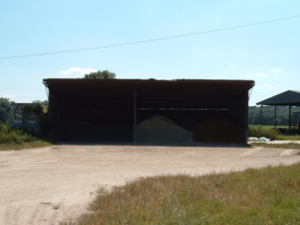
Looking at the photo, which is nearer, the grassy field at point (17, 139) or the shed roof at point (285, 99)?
the grassy field at point (17, 139)

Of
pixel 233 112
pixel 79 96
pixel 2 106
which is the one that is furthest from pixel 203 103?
pixel 2 106

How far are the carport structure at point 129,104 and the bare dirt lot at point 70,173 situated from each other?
7479 millimetres

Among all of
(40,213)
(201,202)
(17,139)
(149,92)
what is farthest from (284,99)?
(40,213)

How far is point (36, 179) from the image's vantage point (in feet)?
35.4

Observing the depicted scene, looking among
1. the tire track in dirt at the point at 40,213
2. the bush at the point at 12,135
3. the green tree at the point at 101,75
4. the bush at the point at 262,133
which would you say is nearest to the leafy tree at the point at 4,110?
the green tree at the point at 101,75

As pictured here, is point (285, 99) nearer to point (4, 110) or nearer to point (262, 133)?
point (262, 133)

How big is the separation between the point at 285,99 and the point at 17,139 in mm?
33583

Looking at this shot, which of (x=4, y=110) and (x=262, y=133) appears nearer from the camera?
(x=262, y=133)

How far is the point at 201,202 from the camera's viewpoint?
718 cm

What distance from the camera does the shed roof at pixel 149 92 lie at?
2606 centimetres

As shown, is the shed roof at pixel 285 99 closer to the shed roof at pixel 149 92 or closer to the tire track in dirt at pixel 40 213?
the shed roof at pixel 149 92

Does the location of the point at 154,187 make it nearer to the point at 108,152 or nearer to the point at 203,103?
the point at 108,152

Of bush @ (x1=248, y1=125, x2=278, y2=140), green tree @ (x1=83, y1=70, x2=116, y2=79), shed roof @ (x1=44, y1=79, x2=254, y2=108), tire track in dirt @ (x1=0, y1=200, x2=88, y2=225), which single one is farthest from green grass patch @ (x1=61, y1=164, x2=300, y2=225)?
green tree @ (x1=83, y1=70, x2=116, y2=79)

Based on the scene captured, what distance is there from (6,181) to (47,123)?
16.3m
